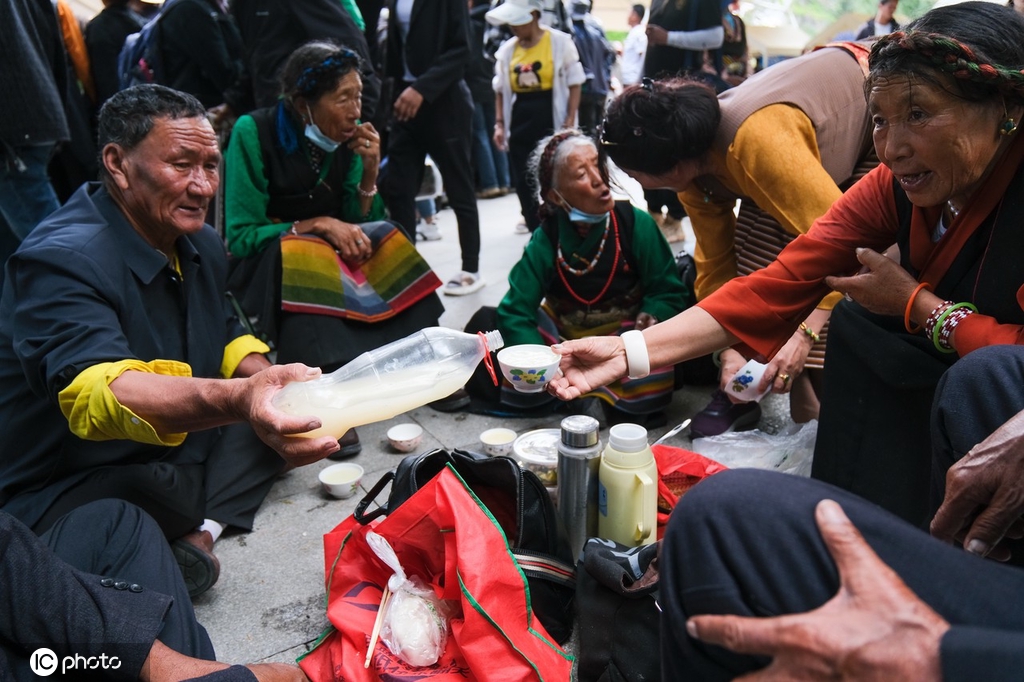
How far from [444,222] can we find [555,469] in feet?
18.0

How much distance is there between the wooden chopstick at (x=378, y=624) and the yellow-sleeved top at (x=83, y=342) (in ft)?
2.18

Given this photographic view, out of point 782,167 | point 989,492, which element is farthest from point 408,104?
point 989,492

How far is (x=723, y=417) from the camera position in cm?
322

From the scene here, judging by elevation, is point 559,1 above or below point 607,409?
above

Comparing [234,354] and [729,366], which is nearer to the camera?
[234,354]

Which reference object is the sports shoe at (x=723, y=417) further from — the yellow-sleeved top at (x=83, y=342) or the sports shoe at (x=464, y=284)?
the sports shoe at (x=464, y=284)

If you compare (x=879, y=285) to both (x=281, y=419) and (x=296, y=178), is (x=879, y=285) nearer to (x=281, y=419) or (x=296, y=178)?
(x=281, y=419)

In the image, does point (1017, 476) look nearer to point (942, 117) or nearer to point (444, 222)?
point (942, 117)

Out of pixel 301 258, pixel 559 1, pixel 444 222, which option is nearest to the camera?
pixel 301 258

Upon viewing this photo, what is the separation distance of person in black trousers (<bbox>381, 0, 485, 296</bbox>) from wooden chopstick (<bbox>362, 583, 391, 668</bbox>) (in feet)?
11.0

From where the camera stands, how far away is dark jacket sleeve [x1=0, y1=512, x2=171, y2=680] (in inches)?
55.5

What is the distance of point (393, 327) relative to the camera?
356 cm

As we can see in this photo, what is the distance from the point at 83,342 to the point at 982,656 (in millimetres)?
1898

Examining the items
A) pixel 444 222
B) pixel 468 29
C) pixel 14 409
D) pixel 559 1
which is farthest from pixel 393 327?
pixel 444 222
